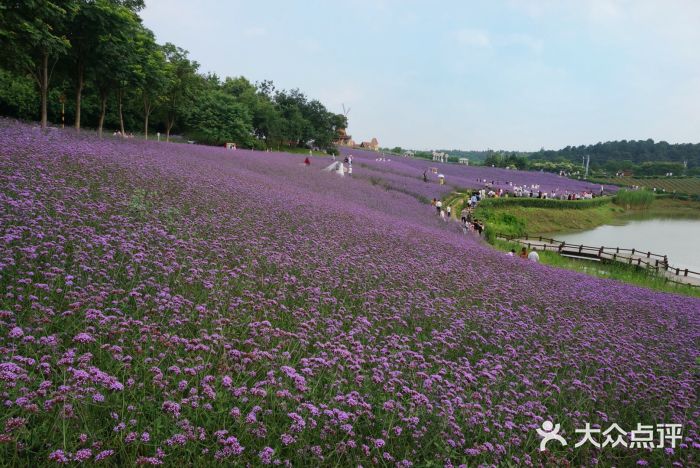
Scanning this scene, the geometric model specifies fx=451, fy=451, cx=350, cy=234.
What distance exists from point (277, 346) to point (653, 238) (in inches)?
1667

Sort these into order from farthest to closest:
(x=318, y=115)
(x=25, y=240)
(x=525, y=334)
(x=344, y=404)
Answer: (x=318, y=115), (x=525, y=334), (x=25, y=240), (x=344, y=404)

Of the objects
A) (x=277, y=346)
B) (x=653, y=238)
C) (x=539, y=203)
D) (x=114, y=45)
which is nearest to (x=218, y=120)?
(x=114, y=45)

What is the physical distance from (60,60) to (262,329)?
2196 centimetres

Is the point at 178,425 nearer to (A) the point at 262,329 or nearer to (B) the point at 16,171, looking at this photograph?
(A) the point at 262,329

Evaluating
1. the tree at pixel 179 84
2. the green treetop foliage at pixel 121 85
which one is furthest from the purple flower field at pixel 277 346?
the tree at pixel 179 84

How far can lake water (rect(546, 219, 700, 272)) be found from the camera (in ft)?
98.9

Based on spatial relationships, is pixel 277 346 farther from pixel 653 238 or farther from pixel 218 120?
pixel 218 120

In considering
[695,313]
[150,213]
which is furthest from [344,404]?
[695,313]

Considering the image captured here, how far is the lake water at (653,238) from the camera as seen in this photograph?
3014cm

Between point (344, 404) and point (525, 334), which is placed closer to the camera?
point (344, 404)

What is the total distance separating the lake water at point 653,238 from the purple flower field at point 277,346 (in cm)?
2452

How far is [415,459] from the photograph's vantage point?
3488mm

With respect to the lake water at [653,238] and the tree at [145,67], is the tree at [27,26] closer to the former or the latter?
the tree at [145,67]
